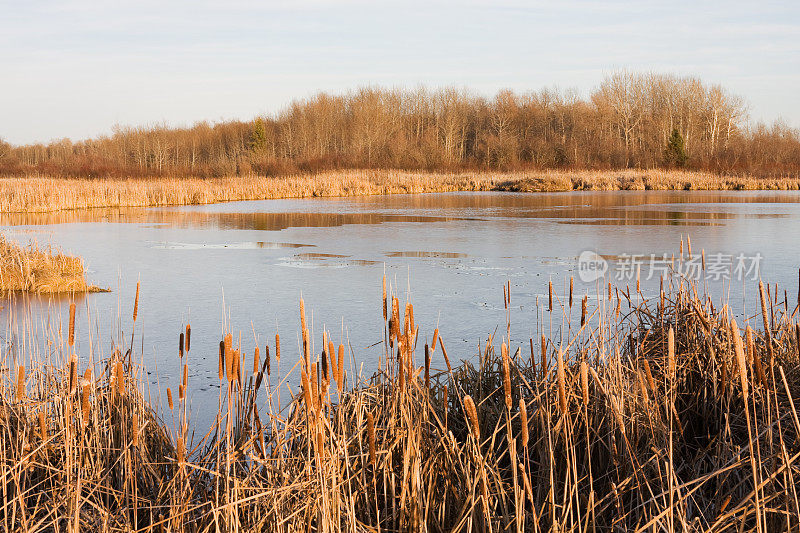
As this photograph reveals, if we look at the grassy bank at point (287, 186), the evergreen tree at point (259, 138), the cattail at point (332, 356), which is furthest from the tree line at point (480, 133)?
the cattail at point (332, 356)

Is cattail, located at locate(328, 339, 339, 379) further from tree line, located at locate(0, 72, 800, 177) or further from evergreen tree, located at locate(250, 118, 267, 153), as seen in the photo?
evergreen tree, located at locate(250, 118, 267, 153)

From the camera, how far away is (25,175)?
1447 inches

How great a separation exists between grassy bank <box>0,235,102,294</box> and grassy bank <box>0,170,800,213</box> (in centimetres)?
1228

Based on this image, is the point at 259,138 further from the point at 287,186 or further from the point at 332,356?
the point at 332,356

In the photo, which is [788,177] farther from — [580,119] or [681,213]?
[580,119]

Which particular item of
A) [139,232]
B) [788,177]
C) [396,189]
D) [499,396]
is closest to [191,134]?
[396,189]

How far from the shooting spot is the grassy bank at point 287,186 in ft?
67.3

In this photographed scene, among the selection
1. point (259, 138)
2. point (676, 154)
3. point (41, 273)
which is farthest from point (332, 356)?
point (259, 138)

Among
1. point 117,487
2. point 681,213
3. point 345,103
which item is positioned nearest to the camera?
point 117,487

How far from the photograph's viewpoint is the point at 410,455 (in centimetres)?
254

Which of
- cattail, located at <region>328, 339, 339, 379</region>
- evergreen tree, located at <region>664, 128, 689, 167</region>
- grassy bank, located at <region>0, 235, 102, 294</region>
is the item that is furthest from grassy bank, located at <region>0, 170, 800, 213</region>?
cattail, located at <region>328, 339, 339, 379</region>

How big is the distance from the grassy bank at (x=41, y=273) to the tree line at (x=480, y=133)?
3801 centimetres

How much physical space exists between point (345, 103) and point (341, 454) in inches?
2357

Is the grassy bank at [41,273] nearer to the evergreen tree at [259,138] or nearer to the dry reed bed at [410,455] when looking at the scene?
the dry reed bed at [410,455]
